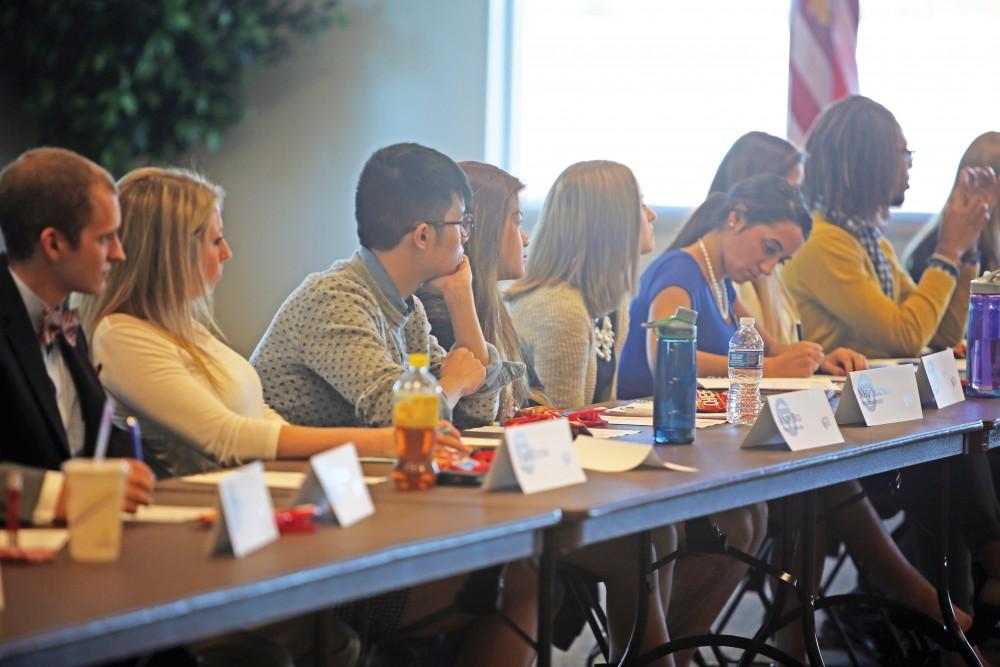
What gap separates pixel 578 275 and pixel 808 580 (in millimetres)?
980

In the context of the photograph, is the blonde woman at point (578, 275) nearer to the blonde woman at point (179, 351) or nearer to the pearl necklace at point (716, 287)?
the pearl necklace at point (716, 287)

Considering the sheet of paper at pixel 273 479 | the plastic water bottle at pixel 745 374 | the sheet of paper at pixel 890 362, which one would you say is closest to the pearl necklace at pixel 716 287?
the sheet of paper at pixel 890 362

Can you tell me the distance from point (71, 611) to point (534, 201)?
13.6 feet

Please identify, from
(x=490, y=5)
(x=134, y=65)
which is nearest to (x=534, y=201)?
(x=490, y=5)

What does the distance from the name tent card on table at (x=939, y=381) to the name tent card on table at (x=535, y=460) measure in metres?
1.21

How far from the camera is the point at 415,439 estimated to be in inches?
63.6

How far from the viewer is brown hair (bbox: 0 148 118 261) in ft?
5.72

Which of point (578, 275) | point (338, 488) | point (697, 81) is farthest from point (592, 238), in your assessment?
point (697, 81)

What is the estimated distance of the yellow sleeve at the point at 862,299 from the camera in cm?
362

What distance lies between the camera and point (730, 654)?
137 inches

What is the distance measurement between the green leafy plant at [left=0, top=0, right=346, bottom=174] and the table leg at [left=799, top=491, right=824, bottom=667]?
320cm

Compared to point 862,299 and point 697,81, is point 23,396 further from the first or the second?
point 697,81

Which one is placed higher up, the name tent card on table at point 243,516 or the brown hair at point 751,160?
the brown hair at point 751,160

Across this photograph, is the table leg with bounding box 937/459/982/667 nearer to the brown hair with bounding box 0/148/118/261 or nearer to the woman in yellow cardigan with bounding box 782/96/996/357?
the woman in yellow cardigan with bounding box 782/96/996/357
